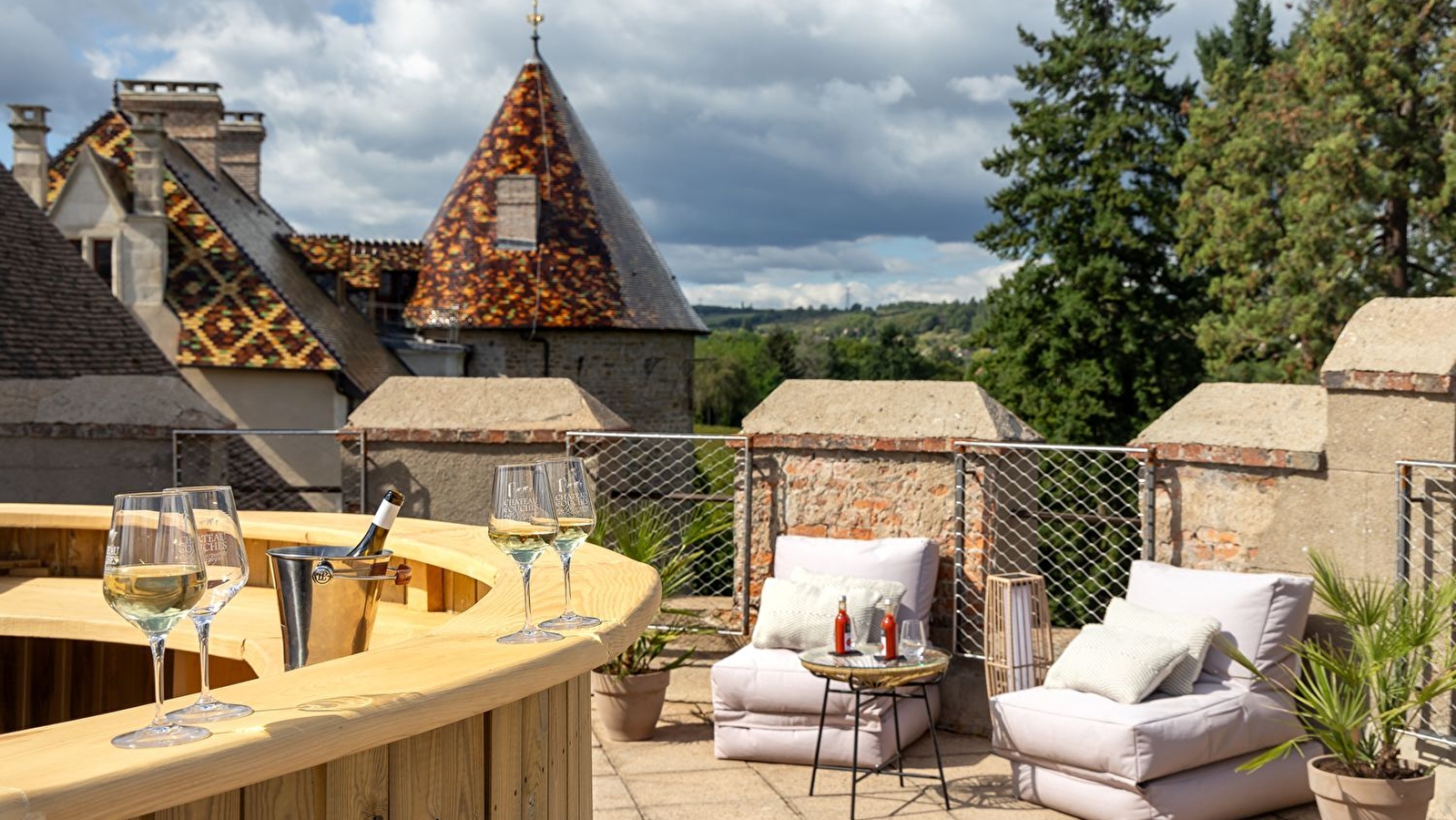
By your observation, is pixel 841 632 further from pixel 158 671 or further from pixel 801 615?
pixel 158 671

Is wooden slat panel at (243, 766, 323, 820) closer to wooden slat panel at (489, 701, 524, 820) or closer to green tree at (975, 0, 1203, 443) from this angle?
wooden slat panel at (489, 701, 524, 820)

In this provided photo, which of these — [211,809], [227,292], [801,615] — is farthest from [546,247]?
[211,809]

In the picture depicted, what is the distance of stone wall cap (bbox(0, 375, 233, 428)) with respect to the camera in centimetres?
845

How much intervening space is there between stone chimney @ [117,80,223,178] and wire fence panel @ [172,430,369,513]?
7.97 metres

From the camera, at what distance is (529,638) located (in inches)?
86.3

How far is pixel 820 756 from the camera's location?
6.33 m

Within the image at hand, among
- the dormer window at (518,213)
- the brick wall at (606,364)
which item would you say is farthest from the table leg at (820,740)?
the dormer window at (518,213)

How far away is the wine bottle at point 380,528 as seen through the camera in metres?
2.78

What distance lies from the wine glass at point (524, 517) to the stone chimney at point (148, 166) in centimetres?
2085

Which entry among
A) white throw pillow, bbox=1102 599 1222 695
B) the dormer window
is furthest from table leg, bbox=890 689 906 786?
the dormer window

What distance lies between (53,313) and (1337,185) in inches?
712

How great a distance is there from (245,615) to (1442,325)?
5.14m

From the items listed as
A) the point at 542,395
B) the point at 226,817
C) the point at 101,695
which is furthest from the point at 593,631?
the point at 542,395

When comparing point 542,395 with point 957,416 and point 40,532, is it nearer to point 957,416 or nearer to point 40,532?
point 957,416
